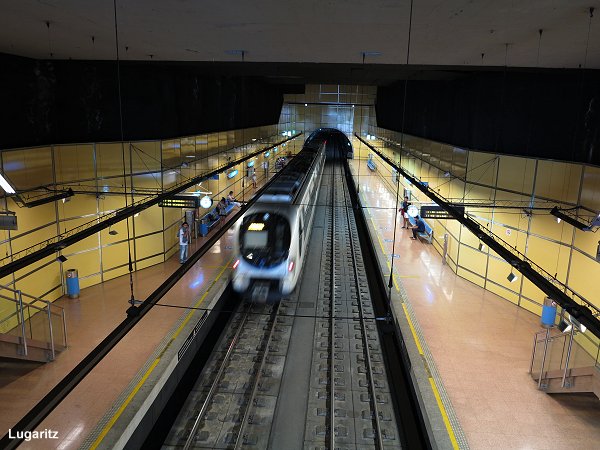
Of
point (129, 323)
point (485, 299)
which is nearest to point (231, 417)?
point (129, 323)

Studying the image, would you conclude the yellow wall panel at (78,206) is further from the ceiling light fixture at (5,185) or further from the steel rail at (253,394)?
the steel rail at (253,394)

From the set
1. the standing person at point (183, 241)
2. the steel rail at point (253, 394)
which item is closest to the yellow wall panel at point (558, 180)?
the steel rail at point (253, 394)

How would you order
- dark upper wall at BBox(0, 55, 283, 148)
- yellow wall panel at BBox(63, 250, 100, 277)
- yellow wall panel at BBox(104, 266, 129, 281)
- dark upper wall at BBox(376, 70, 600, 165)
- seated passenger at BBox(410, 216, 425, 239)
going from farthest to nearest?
seated passenger at BBox(410, 216, 425, 239) → yellow wall panel at BBox(104, 266, 129, 281) → yellow wall panel at BBox(63, 250, 100, 277) → dark upper wall at BBox(0, 55, 283, 148) → dark upper wall at BBox(376, 70, 600, 165)

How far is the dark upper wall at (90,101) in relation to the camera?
10664mm

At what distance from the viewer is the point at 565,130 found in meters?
11.1

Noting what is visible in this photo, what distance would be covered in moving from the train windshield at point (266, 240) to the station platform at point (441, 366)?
1.95m

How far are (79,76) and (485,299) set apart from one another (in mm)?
12907

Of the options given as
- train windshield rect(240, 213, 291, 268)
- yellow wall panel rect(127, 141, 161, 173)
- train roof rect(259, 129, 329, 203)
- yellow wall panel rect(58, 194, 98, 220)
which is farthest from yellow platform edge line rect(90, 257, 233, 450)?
yellow wall panel rect(127, 141, 161, 173)

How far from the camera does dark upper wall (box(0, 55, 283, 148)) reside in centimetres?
1066

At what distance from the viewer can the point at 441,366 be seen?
922 centimetres

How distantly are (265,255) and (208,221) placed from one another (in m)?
9.25

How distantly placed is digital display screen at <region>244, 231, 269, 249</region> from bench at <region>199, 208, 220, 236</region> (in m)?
7.80

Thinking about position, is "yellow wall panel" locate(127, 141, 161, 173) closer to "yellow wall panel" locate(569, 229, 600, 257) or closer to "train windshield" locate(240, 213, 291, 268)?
"train windshield" locate(240, 213, 291, 268)

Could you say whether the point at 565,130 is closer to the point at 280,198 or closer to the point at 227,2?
the point at 280,198
